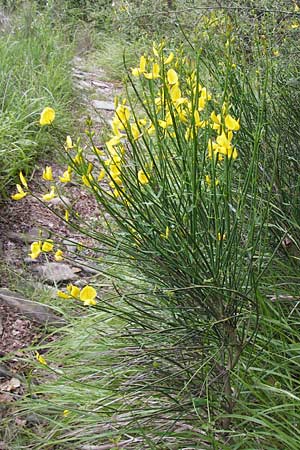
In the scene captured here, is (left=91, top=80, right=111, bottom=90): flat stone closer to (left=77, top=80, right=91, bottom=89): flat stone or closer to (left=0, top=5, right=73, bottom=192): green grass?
(left=77, top=80, right=91, bottom=89): flat stone

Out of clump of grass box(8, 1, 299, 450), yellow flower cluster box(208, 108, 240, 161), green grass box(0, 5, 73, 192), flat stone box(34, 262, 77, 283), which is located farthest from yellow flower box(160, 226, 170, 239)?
green grass box(0, 5, 73, 192)

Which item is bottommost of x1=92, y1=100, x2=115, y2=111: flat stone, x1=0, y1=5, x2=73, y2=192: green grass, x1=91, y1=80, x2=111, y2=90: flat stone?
x1=91, y1=80, x2=111, y2=90: flat stone

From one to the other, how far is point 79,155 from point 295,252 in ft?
3.54

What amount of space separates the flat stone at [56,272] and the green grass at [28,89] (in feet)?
1.99

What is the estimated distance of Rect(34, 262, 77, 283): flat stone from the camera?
2854mm

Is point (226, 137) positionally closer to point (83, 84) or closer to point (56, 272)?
point (56, 272)

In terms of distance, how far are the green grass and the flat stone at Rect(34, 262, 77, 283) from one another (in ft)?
1.99

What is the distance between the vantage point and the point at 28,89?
4184 mm

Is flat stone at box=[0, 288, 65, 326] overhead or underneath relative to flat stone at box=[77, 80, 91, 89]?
overhead

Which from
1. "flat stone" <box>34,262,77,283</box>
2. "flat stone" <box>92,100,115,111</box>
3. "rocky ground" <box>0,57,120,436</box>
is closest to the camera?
"rocky ground" <box>0,57,120,436</box>

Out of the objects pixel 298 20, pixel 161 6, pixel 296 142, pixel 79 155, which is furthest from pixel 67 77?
pixel 79 155

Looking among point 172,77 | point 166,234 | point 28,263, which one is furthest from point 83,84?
point 166,234

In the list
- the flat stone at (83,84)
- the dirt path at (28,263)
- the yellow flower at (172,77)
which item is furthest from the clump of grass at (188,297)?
the flat stone at (83,84)

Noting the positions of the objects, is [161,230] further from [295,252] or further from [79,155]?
[295,252]
